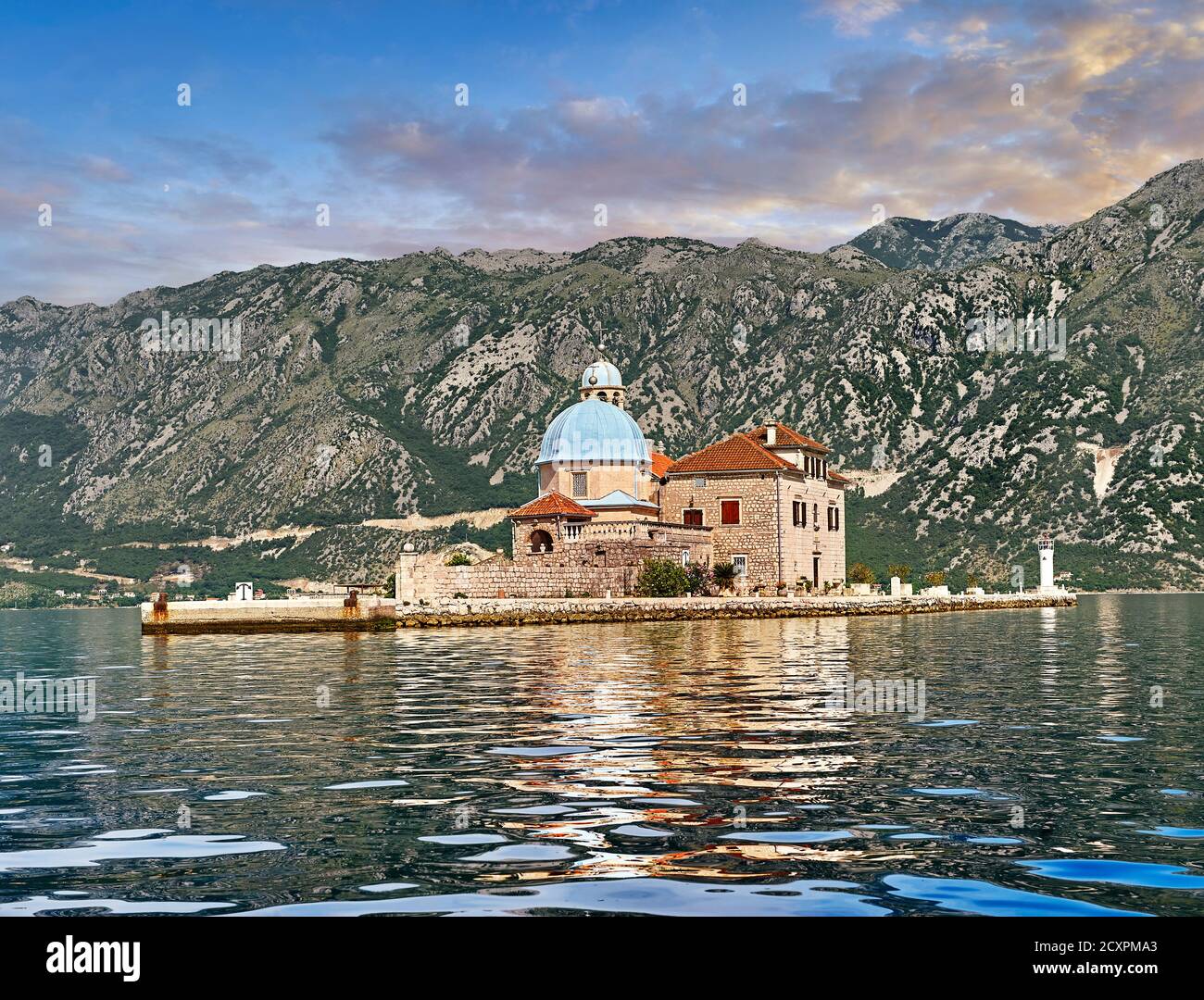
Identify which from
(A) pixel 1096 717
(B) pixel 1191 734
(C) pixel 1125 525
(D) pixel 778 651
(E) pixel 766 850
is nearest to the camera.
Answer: (E) pixel 766 850

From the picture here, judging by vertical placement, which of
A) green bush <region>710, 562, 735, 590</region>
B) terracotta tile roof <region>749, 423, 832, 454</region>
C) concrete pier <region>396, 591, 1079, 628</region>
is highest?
terracotta tile roof <region>749, 423, 832, 454</region>

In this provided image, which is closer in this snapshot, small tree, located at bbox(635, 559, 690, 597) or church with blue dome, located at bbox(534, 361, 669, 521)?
small tree, located at bbox(635, 559, 690, 597)

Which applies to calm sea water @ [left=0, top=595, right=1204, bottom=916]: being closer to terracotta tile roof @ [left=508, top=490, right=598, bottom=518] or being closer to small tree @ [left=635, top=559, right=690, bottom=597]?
small tree @ [left=635, top=559, right=690, bottom=597]

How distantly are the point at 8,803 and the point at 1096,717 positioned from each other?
66.5ft

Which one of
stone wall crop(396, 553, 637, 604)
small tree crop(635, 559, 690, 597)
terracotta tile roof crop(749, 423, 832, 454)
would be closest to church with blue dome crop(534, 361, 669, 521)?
small tree crop(635, 559, 690, 597)

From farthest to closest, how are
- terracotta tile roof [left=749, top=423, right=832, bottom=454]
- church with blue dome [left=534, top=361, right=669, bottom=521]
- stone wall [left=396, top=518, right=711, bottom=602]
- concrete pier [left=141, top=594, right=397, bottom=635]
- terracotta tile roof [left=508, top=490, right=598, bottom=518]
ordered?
church with blue dome [left=534, top=361, right=669, bottom=521]
terracotta tile roof [left=749, top=423, right=832, bottom=454]
terracotta tile roof [left=508, top=490, right=598, bottom=518]
stone wall [left=396, top=518, right=711, bottom=602]
concrete pier [left=141, top=594, right=397, bottom=635]

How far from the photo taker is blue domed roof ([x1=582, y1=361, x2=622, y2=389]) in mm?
116625

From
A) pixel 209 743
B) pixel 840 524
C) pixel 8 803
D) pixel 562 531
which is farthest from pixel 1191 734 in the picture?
pixel 840 524

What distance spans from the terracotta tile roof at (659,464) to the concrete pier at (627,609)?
59.5 feet

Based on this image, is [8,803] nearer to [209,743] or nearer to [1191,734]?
[209,743]

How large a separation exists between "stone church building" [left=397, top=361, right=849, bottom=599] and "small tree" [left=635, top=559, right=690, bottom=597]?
1.25 meters

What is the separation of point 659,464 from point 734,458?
10.3m

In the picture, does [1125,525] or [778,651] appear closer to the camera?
[778,651]
